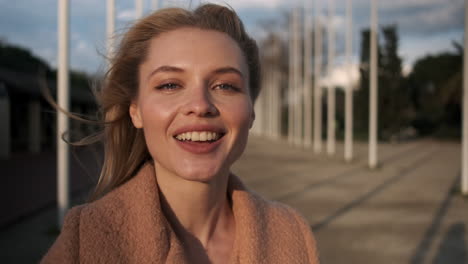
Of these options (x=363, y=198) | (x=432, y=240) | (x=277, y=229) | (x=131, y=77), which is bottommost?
(x=363, y=198)

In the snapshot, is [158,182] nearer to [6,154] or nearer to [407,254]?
[407,254]

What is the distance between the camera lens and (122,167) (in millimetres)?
1747

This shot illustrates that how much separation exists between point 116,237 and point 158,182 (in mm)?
325

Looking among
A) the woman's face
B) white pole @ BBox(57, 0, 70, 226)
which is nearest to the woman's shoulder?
the woman's face

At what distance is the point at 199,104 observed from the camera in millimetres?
1479

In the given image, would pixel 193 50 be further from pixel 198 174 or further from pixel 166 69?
pixel 198 174

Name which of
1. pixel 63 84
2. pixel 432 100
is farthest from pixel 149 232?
pixel 432 100

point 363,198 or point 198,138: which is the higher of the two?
point 198,138

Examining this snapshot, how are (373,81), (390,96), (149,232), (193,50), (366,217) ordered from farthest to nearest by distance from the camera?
(390,96) < (373,81) < (366,217) < (193,50) < (149,232)

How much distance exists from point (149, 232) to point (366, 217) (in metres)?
7.99

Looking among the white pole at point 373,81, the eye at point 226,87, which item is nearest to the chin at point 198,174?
the eye at point 226,87

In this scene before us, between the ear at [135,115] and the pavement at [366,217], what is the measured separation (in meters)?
4.53

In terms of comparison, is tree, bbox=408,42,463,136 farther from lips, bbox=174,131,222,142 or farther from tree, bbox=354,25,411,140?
lips, bbox=174,131,222,142

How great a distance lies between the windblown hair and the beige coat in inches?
5.5
